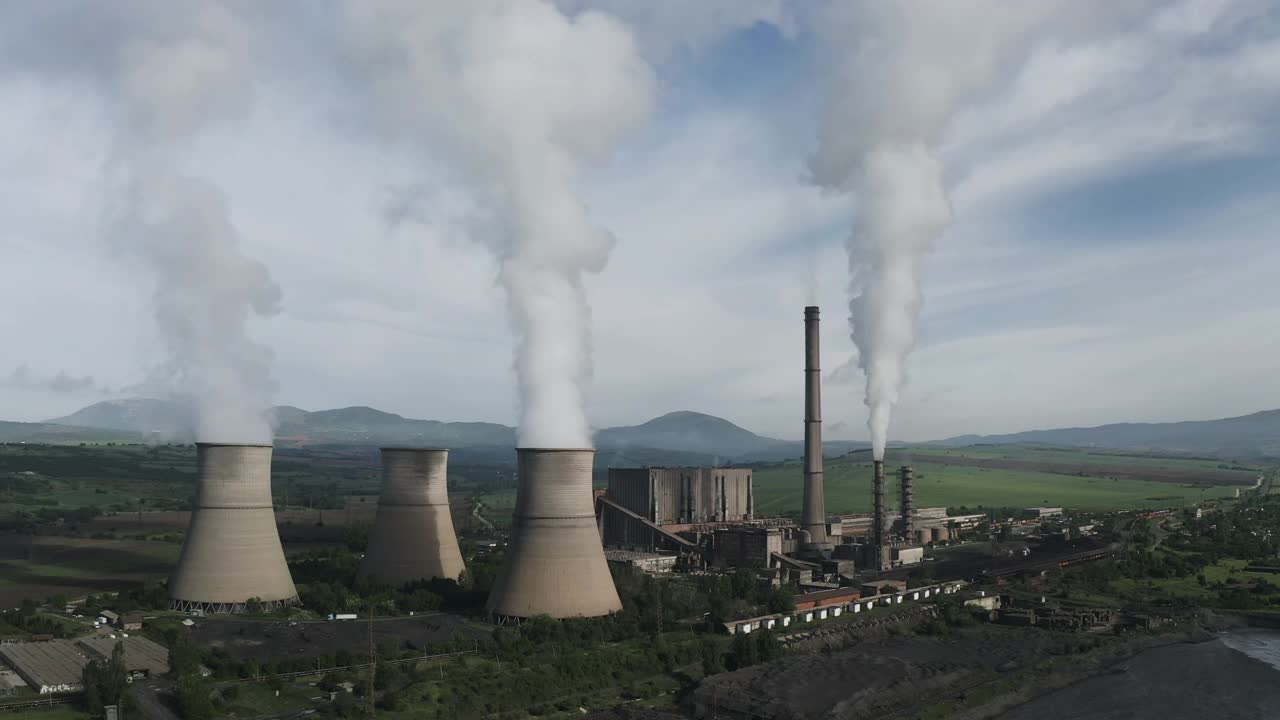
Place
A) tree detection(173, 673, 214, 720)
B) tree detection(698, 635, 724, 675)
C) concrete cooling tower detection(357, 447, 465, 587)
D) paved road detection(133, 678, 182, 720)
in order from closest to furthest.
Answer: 1. tree detection(173, 673, 214, 720)
2. paved road detection(133, 678, 182, 720)
3. tree detection(698, 635, 724, 675)
4. concrete cooling tower detection(357, 447, 465, 587)

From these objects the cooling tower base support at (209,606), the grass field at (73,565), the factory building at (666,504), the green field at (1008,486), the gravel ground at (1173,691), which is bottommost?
the gravel ground at (1173,691)

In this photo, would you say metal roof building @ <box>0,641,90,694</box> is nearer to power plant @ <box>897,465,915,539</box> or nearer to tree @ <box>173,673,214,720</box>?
tree @ <box>173,673,214,720</box>

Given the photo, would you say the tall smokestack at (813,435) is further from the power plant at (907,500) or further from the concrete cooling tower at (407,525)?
the concrete cooling tower at (407,525)

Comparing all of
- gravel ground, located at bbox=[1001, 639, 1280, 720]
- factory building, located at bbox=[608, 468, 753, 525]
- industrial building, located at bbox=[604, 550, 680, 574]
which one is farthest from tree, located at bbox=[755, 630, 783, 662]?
factory building, located at bbox=[608, 468, 753, 525]

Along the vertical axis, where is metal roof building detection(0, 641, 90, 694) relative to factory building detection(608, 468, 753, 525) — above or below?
below

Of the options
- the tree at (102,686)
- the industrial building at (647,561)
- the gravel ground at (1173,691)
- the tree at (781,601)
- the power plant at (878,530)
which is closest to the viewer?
the tree at (102,686)

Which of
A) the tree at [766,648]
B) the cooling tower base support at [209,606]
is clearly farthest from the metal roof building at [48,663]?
the tree at [766,648]
